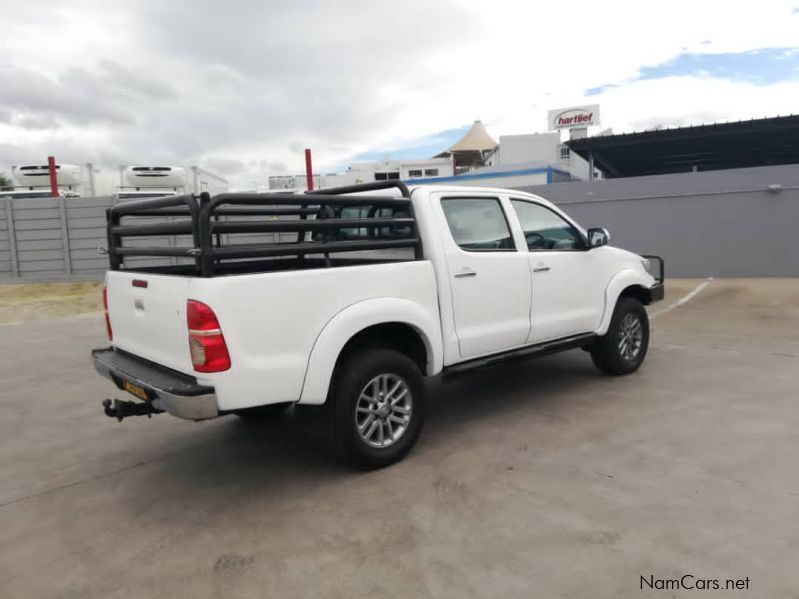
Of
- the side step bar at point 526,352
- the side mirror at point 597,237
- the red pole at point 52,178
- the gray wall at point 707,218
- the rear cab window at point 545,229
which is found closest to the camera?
the side step bar at point 526,352

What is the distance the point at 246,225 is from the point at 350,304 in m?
0.78

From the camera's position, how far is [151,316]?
3.70 metres

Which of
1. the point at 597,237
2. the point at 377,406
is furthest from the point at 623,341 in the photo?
the point at 377,406

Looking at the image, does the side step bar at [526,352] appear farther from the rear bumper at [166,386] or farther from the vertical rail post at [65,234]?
the vertical rail post at [65,234]

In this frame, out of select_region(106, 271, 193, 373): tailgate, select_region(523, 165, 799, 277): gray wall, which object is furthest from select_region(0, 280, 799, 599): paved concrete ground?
select_region(523, 165, 799, 277): gray wall

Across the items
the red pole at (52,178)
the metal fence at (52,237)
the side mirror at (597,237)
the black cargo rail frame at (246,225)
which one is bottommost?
the side mirror at (597,237)

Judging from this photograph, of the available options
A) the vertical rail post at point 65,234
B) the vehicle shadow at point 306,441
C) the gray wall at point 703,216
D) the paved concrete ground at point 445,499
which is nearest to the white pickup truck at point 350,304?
the vehicle shadow at point 306,441

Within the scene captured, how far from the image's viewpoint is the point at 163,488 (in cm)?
396

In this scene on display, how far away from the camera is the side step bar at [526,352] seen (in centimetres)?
444

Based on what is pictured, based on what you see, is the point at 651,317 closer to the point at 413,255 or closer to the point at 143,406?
the point at 413,255

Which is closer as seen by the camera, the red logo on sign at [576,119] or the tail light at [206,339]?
the tail light at [206,339]

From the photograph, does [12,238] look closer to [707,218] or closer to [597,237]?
[597,237]

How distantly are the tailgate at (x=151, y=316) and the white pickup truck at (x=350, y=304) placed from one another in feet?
0.05

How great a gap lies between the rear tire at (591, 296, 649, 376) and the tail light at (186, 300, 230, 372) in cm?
380
